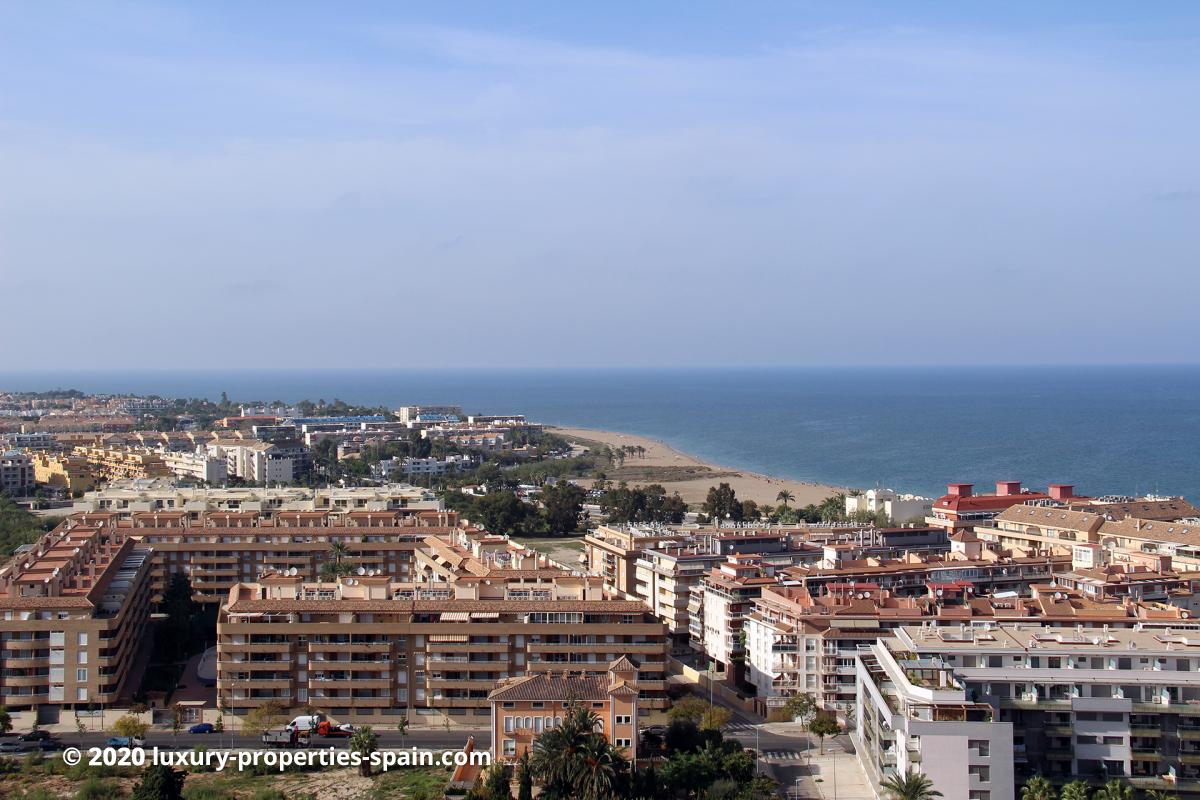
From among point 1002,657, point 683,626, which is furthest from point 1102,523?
point 1002,657

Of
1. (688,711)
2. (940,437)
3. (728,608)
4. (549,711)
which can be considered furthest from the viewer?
(940,437)

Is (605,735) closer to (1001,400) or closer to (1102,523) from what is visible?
(1102,523)

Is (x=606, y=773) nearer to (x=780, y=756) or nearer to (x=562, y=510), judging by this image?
(x=780, y=756)

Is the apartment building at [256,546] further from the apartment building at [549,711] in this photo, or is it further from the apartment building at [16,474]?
the apartment building at [16,474]

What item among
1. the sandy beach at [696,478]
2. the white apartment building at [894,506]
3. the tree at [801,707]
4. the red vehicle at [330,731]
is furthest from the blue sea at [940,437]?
the red vehicle at [330,731]

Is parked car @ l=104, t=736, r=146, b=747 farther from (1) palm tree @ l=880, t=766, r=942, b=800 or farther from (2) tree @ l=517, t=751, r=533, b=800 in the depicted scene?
(1) palm tree @ l=880, t=766, r=942, b=800

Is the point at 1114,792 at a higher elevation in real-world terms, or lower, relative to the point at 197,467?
lower

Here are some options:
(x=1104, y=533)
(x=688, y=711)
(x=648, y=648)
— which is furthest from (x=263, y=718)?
(x=1104, y=533)
